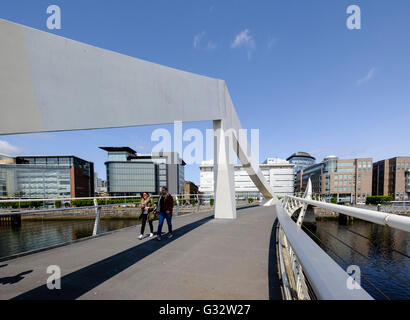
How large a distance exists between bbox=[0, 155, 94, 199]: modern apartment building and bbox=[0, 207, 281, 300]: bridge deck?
56.5 metres

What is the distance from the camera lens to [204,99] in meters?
7.36

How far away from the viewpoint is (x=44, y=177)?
54188 millimetres

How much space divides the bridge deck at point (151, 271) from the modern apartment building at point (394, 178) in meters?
80.1

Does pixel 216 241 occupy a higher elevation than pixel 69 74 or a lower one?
lower

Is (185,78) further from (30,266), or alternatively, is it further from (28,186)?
(28,186)

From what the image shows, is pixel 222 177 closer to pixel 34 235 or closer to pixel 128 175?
pixel 34 235

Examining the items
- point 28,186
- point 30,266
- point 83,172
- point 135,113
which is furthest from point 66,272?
point 83,172

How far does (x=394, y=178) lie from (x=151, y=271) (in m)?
89.2

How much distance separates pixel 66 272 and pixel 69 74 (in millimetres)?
3186

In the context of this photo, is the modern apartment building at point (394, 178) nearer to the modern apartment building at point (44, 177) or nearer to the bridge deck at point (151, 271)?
the bridge deck at point (151, 271)

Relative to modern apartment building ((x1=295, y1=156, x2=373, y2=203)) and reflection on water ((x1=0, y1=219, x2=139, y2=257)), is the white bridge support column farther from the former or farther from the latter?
modern apartment building ((x1=295, y1=156, x2=373, y2=203))

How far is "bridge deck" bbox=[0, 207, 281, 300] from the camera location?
2.60m

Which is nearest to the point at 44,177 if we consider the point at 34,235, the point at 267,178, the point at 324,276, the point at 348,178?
the point at 34,235
